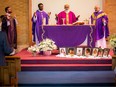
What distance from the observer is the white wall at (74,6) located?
11953mm

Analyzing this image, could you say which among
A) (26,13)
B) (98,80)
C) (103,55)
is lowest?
(98,80)

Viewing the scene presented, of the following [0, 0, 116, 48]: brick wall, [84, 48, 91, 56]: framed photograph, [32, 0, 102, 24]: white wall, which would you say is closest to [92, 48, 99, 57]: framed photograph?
[84, 48, 91, 56]: framed photograph

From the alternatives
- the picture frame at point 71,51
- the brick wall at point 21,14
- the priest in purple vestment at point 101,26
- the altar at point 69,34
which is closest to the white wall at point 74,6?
the brick wall at point 21,14

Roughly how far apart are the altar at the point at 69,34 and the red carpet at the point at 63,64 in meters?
1.20

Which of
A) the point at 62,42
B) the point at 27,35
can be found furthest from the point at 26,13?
the point at 62,42

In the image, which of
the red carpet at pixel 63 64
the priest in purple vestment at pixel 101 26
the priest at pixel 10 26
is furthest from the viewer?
the priest at pixel 10 26

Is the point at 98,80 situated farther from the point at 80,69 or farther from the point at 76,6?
the point at 76,6

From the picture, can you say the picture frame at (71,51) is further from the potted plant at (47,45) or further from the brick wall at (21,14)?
the brick wall at (21,14)

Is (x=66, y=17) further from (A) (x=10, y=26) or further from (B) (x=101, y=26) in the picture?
(A) (x=10, y=26)

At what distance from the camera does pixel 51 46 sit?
8.84 m

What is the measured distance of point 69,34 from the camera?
9375 millimetres

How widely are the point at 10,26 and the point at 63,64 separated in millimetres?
3732

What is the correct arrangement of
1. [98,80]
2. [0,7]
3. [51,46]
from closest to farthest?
[98,80], [51,46], [0,7]

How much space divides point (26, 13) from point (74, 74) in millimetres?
4984
